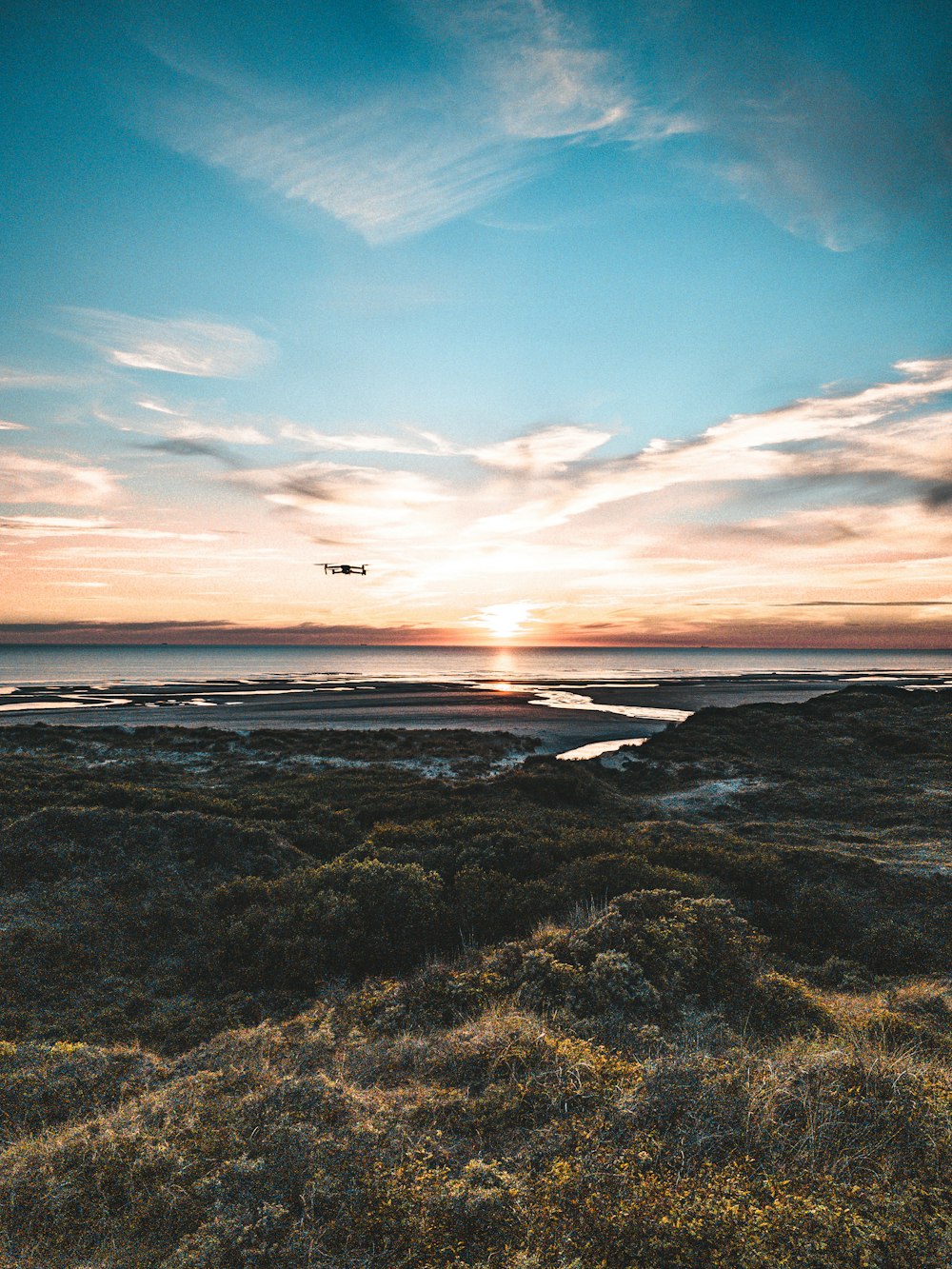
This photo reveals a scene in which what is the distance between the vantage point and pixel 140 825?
1516cm

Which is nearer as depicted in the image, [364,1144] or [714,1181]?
[714,1181]

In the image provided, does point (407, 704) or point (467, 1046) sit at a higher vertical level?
point (467, 1046)

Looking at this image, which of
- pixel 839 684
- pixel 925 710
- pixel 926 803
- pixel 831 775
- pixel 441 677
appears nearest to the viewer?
pixel 926 803

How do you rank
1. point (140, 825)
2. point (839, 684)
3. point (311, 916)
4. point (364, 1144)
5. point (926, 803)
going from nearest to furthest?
point (364, 1144) → point (311, 916) → point (140, 825) → point (926, 803) → point (839, 684)

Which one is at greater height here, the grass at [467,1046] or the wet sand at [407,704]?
the grass at [467,1046]

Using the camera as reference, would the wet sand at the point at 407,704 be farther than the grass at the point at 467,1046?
Yes

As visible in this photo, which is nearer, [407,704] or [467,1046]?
[467,1046]

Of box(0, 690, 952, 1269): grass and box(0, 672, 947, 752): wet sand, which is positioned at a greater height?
box(0, 690, 952, 1269): grass

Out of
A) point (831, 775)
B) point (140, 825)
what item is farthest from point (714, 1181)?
point (831, 775)

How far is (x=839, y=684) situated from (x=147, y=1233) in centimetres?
12481

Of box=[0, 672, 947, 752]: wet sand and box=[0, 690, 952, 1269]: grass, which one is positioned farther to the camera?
box=[0, 672, 947, 752]: wet sand

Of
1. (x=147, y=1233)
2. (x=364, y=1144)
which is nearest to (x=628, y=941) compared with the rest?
(x=364, y=1144)

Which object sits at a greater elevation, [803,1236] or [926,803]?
[803,1236]

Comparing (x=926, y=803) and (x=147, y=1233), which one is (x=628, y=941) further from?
(x=926, y=803)
